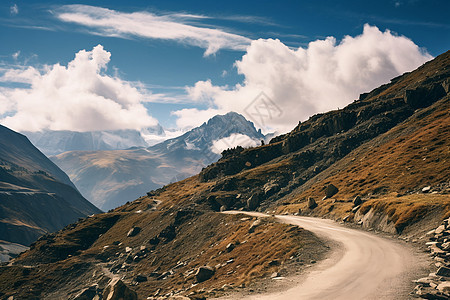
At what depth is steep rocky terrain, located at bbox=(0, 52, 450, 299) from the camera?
50719 mm

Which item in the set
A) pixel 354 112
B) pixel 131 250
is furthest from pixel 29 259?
pixel 354 112

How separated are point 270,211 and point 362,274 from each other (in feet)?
251

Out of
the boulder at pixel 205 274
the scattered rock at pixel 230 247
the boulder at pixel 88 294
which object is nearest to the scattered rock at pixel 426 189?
the scattered rock at pixel 230 247

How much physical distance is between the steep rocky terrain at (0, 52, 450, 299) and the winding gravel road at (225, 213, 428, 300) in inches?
104

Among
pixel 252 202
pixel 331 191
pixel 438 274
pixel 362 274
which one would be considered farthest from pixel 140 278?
pixel 438 274

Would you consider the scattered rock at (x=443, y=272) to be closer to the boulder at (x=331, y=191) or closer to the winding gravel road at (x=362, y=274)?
the winding gravel road at (x=362, y=274)

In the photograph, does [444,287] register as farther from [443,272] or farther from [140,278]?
[140,278]

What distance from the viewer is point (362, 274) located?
33.5 m

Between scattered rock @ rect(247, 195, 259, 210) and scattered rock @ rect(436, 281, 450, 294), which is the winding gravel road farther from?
scattered rock @ rect(247, 195, 259, 210)

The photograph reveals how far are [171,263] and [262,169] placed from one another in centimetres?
8426

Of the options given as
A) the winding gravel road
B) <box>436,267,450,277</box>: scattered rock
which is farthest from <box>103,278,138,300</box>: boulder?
<box>436,267,450,277</box>: scattered rock

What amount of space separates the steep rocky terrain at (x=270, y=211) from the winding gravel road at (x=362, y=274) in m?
2.63

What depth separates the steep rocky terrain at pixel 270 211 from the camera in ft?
166

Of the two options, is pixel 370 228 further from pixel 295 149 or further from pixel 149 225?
pixel 295 149
